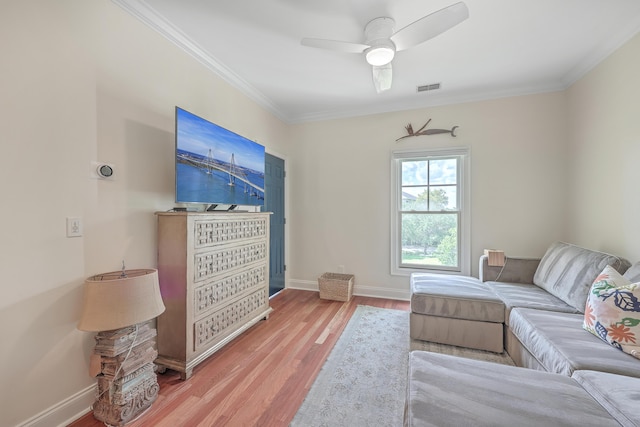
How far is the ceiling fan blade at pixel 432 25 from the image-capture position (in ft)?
4.83

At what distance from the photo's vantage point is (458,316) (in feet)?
7.48

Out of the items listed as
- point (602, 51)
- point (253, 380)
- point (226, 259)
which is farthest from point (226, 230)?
point (602, 51)

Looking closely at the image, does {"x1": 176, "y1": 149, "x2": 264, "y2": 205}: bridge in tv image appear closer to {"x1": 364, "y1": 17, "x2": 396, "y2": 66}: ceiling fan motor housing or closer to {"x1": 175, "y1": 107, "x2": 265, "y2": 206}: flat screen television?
{"x1": 175, "y1": 107, "x2": 265, "y2": 206}: flat screen television

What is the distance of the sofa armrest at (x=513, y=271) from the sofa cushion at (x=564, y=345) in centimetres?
82

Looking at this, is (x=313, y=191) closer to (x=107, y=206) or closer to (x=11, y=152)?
(x=107, y=206)

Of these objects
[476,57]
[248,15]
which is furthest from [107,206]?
[476,57]

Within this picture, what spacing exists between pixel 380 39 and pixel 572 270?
2.45m

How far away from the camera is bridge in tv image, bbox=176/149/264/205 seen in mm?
1944

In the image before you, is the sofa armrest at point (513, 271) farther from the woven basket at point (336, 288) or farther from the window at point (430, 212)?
the woven basket at point (336, 288)

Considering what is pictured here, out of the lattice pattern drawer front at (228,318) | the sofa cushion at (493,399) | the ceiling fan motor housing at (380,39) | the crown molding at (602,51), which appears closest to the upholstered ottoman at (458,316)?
the sofa cushion at (493,399)

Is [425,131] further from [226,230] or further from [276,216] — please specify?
[226,230]

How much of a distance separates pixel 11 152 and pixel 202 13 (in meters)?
1.52

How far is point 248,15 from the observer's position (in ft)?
6.33

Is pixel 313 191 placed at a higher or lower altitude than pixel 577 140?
→ lower
